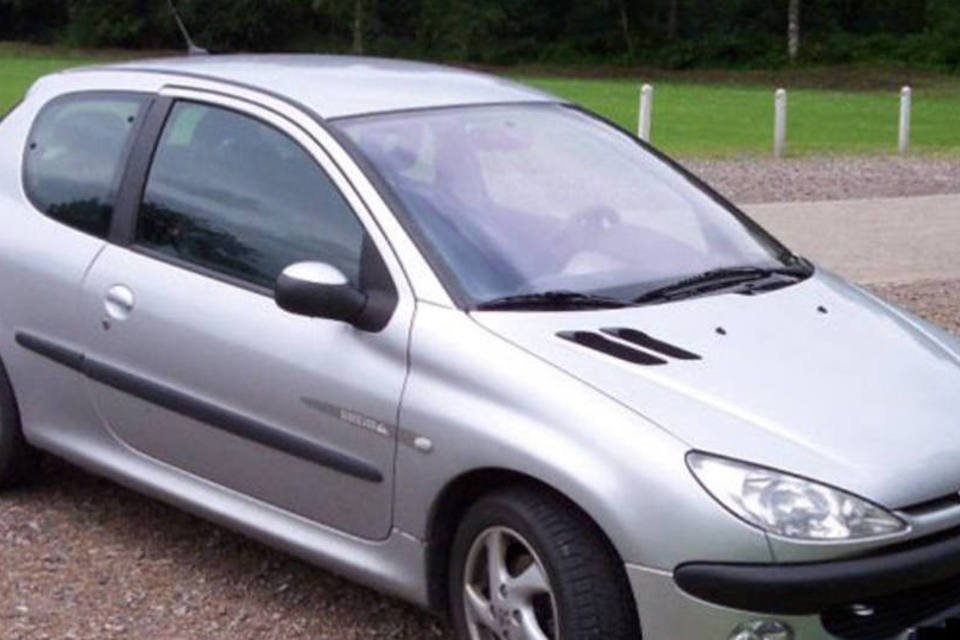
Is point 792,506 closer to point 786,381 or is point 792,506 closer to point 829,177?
point 786,381

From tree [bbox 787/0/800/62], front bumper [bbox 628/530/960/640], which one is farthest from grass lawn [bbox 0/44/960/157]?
front bumper [bbox 628/530/960/640]

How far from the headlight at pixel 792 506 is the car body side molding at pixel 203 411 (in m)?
1.01

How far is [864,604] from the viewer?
3873 millimetres

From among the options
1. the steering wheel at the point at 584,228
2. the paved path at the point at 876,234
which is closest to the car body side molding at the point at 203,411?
the steering wheel at the point at 584,228

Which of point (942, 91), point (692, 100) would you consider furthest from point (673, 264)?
point (942, 91)

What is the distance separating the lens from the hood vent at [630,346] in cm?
421

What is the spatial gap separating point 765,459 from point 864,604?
0.39m

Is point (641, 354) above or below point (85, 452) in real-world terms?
above

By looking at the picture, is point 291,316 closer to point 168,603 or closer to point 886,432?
point 168,603

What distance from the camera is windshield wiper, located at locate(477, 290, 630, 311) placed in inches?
177

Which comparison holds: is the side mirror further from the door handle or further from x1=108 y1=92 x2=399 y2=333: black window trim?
the door handle

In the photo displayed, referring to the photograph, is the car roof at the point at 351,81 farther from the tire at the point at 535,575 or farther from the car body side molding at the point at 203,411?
the tire at the point at 535,575

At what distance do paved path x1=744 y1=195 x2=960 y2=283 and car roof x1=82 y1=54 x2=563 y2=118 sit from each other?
19.6 ft

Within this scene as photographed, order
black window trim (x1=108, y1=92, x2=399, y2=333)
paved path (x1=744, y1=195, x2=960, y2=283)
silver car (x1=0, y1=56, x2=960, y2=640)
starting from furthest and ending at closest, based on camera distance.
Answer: paved path (x1=744, y1=195, x2=960, y2=283), black window trim (x1=108, y1=92, x2=399, y2=333), silver car (x1=0, y1=56, x2=960, y2=640)
